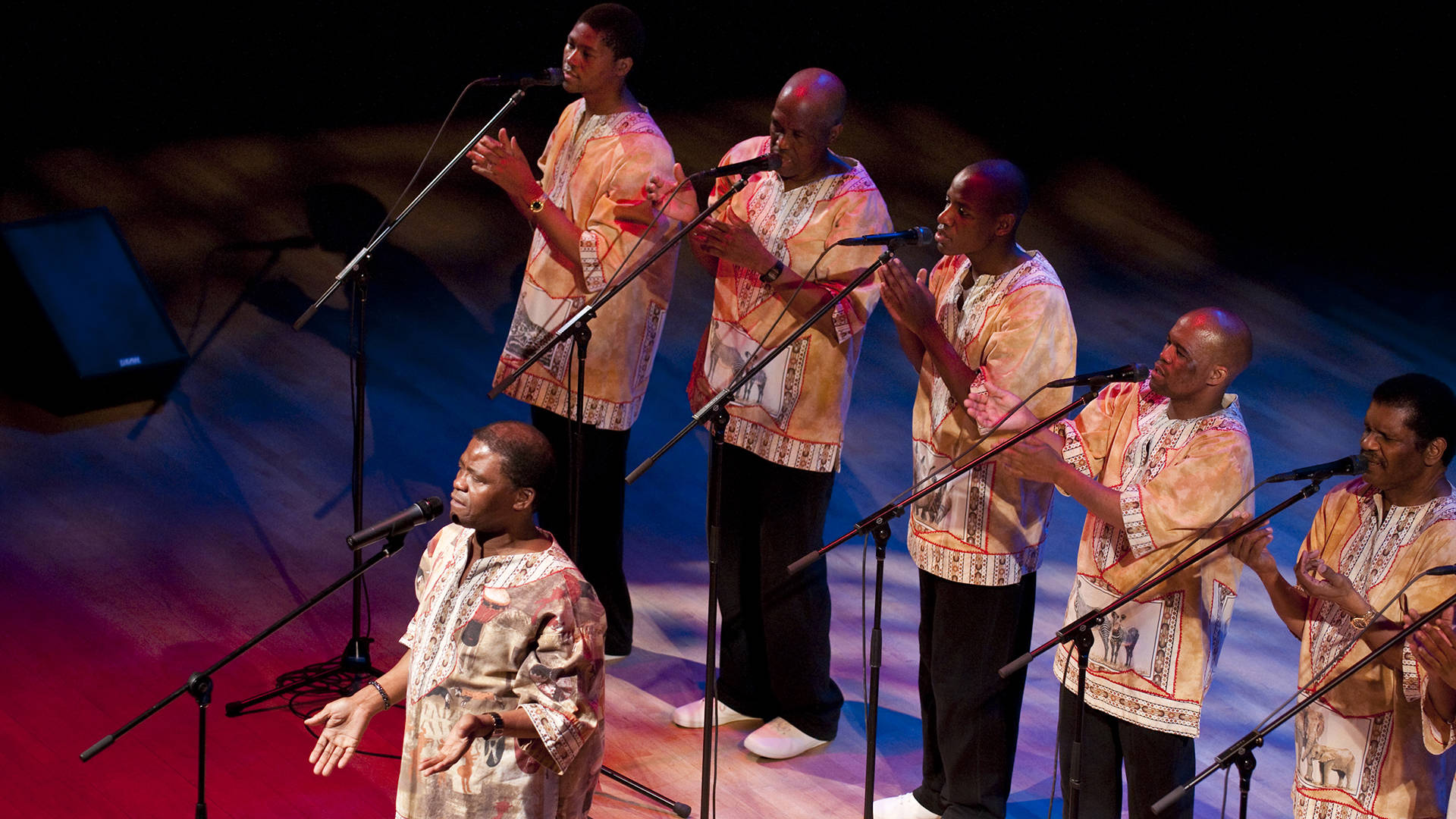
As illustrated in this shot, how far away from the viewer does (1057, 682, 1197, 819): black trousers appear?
10.5 ft

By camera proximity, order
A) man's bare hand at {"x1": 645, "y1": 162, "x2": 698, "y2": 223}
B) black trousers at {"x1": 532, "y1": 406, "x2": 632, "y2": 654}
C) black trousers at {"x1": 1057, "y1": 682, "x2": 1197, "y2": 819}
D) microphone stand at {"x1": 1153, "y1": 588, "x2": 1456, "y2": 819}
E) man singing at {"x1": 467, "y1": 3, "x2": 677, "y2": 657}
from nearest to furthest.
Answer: microphone stand at {"x1": 1153, "y1": 588, "x2": 1456, "y2": 819}
black trousers at {"x1": 1057, "y1": 682, "x2": 1197, "y2": 819}
man's bare hand at {"x1": 645, "y1": 162, "x2": 698, "y2": 223}
man singing at {"x1": 467, "y1": 3, "x2": 677, "y2": 657}
black trousers at {"x1": 532, "y1": 406, "x2": 632, "y2": 654}

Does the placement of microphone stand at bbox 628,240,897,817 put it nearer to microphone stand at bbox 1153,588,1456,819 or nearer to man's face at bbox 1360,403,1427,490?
man's face at bbox 1360,403,1427,490

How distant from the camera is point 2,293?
6.04m

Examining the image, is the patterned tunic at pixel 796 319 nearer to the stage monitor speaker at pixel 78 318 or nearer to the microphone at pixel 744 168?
the microphone at pixel 744 168

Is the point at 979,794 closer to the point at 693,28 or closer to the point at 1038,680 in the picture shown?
the point at 1038,680

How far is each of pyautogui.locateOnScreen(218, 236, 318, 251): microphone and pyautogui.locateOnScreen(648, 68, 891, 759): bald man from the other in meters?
3.54

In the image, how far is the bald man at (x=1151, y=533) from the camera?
10.0 ft

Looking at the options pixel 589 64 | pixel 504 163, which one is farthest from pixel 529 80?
pixel 589 64

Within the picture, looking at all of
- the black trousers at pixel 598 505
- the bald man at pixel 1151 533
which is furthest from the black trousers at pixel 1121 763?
the black trousers at pixel 598 505

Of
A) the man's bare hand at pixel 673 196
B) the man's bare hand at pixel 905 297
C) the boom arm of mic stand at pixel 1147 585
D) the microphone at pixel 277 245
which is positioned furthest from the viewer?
the microphone at pixel 277 245

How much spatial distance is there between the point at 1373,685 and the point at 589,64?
270cm

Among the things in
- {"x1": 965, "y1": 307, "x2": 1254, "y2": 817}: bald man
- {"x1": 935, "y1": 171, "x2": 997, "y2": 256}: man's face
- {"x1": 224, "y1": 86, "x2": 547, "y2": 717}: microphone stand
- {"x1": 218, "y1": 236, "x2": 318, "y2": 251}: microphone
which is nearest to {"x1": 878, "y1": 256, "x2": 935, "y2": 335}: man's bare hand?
{"x1": 935, "y1": 171, "x2": 997, "y2": 256}: man's face


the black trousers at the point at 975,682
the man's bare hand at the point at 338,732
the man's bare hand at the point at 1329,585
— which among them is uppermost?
the man's bare hand at the point at 1329,585

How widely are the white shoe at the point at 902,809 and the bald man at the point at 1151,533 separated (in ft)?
1.96
